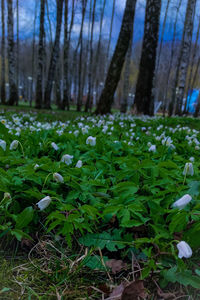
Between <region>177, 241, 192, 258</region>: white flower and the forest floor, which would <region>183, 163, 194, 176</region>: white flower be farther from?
<region>177, 241, 192, 258</region>: white flower

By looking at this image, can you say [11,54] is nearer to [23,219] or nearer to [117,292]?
[23,219]

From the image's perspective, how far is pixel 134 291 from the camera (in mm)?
1131

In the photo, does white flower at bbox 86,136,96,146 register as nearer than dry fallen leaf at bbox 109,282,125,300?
No

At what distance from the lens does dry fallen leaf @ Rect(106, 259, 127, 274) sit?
129 cm

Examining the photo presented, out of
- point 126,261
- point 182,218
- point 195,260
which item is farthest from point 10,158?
point 195,260

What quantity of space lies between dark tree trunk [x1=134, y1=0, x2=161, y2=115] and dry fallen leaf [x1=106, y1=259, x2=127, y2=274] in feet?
30.5

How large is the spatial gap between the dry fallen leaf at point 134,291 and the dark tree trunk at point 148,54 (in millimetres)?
9440

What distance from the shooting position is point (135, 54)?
148 feet

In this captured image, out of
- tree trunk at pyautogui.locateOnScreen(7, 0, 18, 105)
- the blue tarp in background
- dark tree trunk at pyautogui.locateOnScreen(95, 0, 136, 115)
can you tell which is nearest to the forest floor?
dark tree trunk at pyautogui.locateOnScreen(95, 0, 136, 115)

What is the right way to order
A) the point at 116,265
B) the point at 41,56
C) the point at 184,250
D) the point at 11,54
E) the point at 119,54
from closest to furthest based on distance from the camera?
the point at 184,250 < the point at 116,265 < the point at 119,54 < the point at 41,56 < the point at 11,54

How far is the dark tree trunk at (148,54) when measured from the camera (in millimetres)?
9844

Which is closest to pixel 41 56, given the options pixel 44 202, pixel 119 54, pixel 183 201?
pixel 119 54

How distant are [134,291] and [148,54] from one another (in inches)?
404

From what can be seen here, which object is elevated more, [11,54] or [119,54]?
[11,54]
